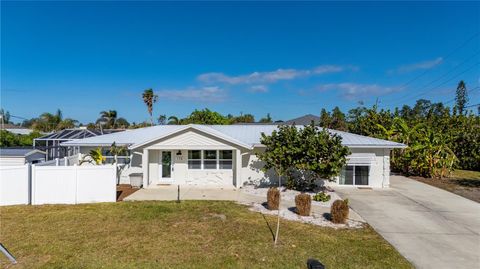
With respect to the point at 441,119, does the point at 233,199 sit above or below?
below

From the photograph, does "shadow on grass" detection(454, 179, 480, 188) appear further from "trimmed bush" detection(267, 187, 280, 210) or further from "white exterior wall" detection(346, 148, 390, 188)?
"trimmed bush" detection(267, 187, 280, 210)

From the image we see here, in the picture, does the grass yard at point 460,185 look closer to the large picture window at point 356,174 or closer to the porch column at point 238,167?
the large picture window at point 356,174

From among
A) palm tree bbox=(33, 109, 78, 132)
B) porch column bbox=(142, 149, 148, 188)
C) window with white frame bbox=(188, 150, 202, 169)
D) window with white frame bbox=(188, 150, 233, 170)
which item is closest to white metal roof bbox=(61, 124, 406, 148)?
porch column bbox=(142, 149, 148, 188)

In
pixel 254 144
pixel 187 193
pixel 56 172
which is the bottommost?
pixel 187 193

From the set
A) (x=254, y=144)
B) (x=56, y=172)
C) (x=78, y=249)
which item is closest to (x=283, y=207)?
(x=254, y=144)

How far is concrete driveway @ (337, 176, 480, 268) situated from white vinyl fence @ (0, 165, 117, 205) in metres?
10.4

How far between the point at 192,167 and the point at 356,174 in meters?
9.25

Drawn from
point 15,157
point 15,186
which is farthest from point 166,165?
point 15,157

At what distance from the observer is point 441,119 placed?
24.8 metres

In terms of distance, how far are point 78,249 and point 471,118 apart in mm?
29714

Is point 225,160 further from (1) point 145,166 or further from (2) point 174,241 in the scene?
(2) point 174,241

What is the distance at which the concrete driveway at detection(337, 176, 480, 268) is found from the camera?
6949 millimetres

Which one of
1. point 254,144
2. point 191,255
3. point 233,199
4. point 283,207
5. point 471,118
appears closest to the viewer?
point 191,255

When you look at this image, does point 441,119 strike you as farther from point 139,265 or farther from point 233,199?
point 139,265
